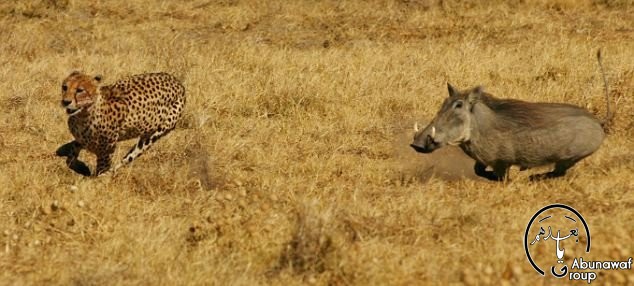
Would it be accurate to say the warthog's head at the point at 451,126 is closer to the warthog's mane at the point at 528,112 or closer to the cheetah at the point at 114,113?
the warthog's mane at the point at 528,112

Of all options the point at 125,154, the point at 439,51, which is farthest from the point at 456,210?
the point at 439,51

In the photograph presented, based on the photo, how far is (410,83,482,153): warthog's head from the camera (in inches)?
285

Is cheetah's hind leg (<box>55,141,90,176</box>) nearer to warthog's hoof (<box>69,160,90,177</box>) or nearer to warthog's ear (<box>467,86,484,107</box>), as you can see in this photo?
warthog's hoof (<box>69,160,90,177</box>)

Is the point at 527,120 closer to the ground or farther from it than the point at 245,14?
farther from it

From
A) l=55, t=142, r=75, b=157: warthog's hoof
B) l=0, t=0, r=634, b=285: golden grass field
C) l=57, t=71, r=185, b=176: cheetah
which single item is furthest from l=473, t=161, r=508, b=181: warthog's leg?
l=55, t=142, r=75, b=157: warthog's hoof

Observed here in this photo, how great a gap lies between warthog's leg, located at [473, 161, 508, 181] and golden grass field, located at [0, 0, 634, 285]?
12 cm

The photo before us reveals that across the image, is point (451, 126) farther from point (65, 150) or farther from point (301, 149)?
point (65, 150)

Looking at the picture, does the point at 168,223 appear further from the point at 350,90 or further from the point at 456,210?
the point at 350,90

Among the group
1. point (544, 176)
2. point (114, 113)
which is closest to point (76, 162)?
point (114, 113)

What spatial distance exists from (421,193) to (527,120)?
1.05 metres

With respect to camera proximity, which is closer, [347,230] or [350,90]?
[347,230]

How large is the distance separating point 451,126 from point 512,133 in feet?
1.43

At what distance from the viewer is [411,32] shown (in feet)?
42.9

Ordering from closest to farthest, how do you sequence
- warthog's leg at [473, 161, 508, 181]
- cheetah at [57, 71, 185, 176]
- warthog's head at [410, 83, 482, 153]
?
cheetah at [57, 71, 185, 176]
warthog's head at [410, 83, 482, 153]
warthog's leg at [473, 161, 508, 181]
